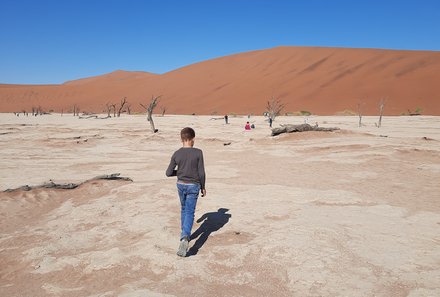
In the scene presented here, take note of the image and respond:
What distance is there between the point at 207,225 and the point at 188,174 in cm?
161

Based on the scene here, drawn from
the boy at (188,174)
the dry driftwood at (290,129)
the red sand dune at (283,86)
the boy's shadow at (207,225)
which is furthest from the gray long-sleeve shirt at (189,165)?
the red sand dune at (283,86)

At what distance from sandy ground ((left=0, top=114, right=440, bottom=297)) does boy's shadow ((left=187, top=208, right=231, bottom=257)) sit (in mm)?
36

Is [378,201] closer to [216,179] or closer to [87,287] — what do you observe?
[216,179]

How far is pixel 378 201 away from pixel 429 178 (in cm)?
310

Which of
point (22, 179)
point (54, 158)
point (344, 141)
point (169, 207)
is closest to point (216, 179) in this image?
point (169, 207)

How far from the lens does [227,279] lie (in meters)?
4.05

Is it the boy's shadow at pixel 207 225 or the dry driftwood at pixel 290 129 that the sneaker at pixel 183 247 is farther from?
the dry driftwood at pixel 290 129

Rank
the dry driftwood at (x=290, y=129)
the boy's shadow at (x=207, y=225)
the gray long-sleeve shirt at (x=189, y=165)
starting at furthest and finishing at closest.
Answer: the dry driftwood at (x=290, y=129) < the boy's shadow at (x=207, y=225) < the gray long-sleeve shirt at (x=189, y=165)

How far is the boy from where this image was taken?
4598mm

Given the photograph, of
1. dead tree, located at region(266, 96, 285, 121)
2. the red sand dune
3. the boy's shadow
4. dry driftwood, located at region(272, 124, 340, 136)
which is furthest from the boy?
the red sand dune

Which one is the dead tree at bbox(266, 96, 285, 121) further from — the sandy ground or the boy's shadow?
the boy's shadow

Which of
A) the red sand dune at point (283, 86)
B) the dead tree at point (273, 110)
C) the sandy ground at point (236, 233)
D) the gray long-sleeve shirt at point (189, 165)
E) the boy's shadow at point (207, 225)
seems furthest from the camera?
the red sand dune at point (283, 86)

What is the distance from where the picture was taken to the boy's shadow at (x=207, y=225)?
5.03m

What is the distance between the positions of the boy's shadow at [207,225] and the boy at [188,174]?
331 mm
